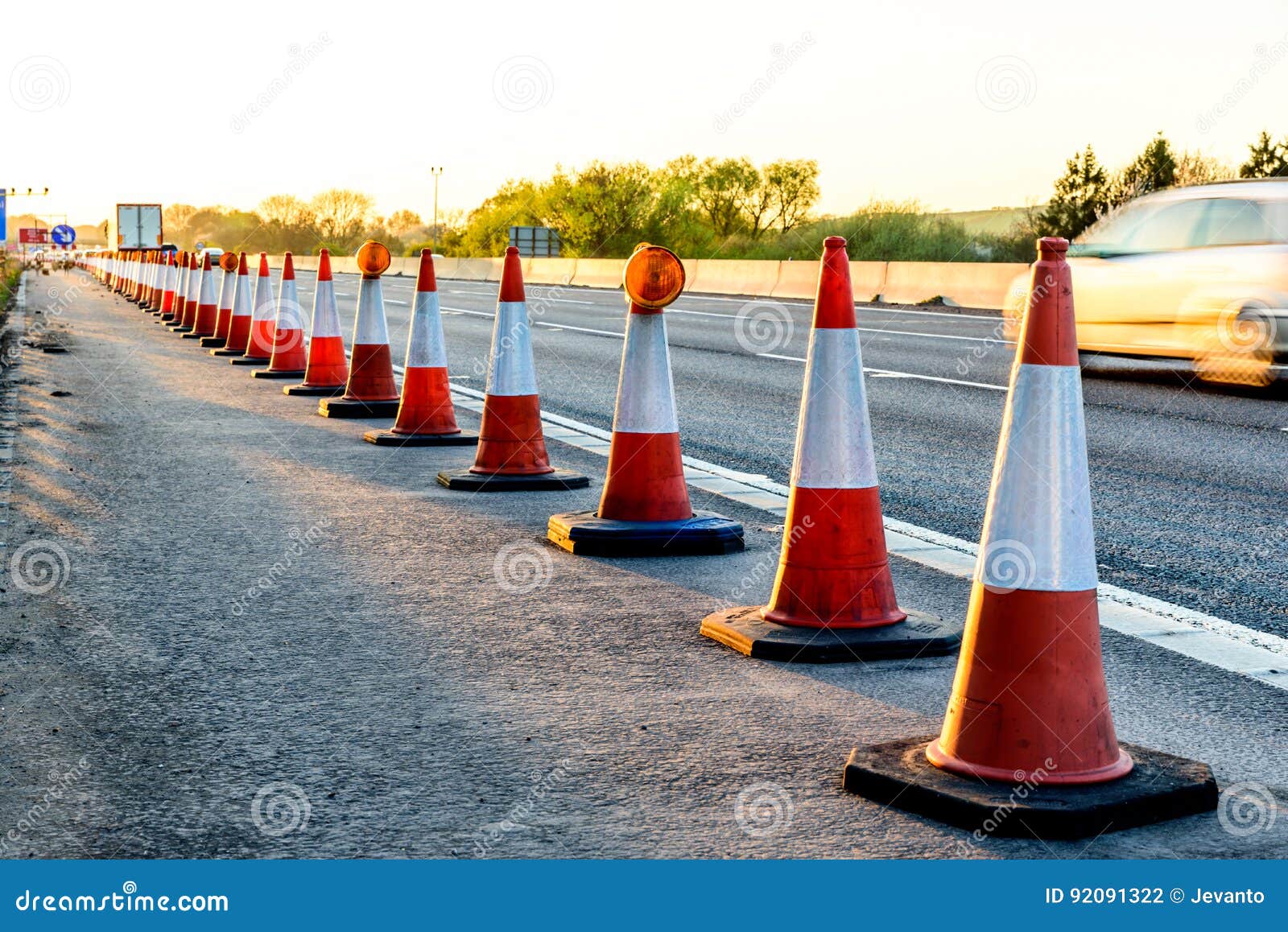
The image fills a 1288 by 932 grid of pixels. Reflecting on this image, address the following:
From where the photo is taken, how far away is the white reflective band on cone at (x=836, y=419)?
14.4 ft

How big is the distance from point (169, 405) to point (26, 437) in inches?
79.6

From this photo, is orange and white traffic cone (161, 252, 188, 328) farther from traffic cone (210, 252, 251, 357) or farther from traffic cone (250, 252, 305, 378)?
traffic cone (250, 252, 305, 378)

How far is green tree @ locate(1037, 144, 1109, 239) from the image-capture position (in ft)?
210

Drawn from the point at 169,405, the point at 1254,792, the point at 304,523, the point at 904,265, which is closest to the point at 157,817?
the point at 1254,792

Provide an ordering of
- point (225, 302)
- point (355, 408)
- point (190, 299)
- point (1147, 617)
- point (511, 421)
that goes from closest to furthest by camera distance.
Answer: point (1147, 617), point (511, 421), point (355, 408), point (225, 302), point (190, 299)

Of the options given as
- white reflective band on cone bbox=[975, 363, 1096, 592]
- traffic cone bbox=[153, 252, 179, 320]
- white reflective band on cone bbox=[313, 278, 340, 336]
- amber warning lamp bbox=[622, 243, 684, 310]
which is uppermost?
amber warning lamp bbox=[622, 243, 684, 310]

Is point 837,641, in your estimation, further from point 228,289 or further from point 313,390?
point 228,289

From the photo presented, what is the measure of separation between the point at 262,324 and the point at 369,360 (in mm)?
5179

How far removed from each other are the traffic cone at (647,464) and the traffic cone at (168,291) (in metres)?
18.4

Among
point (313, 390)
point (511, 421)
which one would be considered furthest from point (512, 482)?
point (313, 390)

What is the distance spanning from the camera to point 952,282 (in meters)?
25.3

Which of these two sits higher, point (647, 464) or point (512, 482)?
point (647, 464)

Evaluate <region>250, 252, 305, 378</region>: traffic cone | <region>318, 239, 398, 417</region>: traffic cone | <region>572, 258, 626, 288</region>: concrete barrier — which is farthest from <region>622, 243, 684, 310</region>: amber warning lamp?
<region>572, 258, 626, 288</region>: concrete barrier

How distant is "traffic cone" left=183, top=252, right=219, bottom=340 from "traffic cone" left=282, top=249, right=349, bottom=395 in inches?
282
